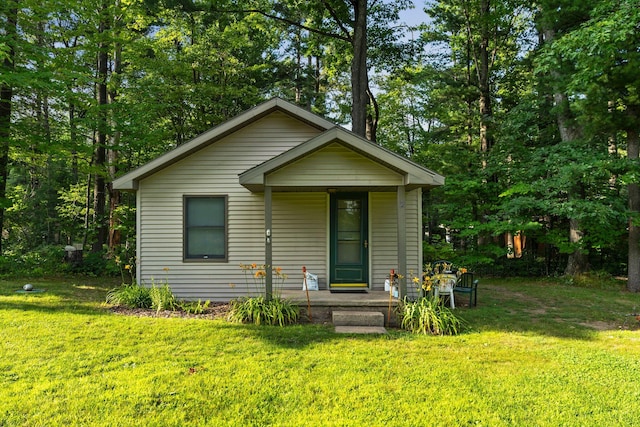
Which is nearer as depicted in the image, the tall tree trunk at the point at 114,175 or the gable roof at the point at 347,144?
the gable roof at the point at 347,144

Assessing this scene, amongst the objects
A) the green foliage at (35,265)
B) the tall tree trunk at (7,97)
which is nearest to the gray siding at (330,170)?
the tall tree trunk at (7,97)

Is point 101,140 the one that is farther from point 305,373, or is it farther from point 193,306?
point 305,373

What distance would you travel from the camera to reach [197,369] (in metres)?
4.05

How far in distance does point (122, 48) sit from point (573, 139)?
15.5m

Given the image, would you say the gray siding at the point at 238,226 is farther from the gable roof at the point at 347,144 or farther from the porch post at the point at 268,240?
the gable roof at the point at 347,144

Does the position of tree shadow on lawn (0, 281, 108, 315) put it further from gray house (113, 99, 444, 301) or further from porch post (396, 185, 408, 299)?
porch post (396, 185, 408, 299)

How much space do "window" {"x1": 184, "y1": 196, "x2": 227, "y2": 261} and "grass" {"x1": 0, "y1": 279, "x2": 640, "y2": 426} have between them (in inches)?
75.6

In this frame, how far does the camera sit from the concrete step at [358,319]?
596 centimetres

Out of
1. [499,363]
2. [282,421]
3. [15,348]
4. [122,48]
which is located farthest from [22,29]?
[499,363]

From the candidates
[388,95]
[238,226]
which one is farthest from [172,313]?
[388,95]

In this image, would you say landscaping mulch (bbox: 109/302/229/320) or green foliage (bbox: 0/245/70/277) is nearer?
landscaping mulch (bbox: 109/302/229/320)

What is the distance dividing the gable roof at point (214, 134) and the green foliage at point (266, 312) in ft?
11.5

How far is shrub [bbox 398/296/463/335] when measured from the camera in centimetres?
560

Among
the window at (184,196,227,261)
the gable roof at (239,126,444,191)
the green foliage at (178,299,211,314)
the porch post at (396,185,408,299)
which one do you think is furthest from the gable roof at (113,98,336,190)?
the green foliage at (178,299,211,314)
